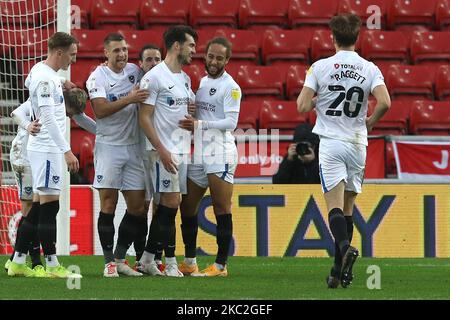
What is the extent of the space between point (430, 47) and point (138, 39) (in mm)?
4062

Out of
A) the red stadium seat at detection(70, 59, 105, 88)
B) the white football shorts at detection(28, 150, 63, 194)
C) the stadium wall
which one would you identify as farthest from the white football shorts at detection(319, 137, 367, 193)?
the red stadium seat at detection(70, 59, 105, 88)

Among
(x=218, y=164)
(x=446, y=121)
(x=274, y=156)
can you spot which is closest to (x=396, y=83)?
(x=446, y=121)

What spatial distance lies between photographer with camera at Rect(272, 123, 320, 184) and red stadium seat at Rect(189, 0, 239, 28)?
4198 mm

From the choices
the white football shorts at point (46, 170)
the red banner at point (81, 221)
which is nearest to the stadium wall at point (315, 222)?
the red banner at point (81, 221)

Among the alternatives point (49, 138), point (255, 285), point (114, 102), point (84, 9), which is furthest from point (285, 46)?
point (255, 285)

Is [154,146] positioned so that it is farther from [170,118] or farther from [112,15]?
[112,15]

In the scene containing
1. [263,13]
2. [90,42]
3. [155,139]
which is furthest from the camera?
[263,13]

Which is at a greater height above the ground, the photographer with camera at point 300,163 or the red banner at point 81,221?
the photographer with camera at point 300,163

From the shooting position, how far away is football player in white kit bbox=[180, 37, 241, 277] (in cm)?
939

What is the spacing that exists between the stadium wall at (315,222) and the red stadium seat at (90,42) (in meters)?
3.82

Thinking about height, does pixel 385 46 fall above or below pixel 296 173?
above

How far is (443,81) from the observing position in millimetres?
16188

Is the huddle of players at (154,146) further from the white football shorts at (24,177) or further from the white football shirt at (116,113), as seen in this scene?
the white football shorts at (24,177)

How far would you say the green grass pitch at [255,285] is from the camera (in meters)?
7.80
